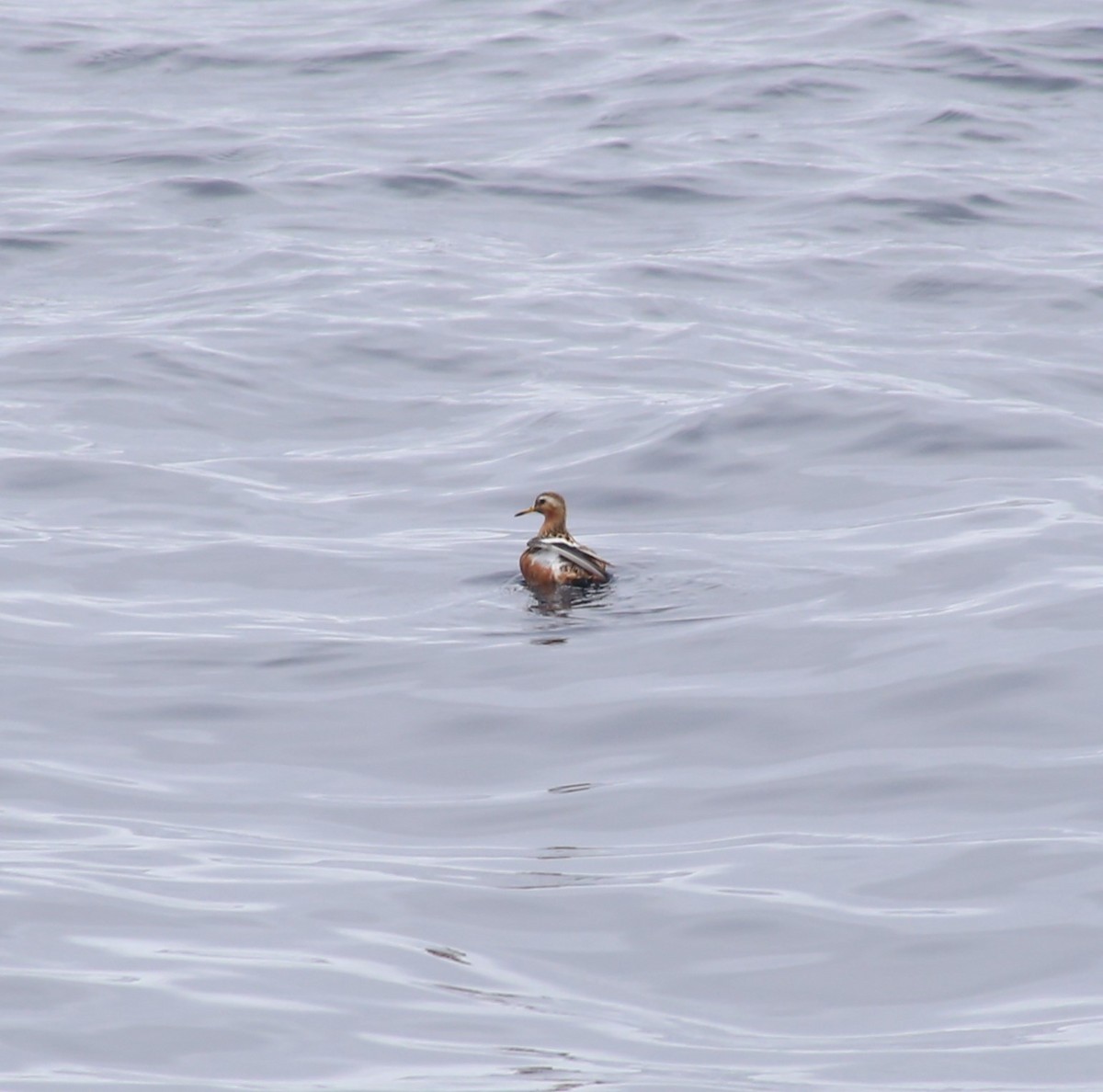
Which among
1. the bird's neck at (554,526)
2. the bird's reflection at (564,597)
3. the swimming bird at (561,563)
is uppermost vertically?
the bird's neck at (554,526)

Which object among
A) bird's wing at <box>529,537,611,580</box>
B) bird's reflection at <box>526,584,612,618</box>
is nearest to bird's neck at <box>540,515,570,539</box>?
bird's wing at <box>529,537,611,580</box>

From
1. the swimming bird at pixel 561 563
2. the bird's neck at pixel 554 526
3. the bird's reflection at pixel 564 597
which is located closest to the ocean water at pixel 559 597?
the bird's reflection at pixel 564 597

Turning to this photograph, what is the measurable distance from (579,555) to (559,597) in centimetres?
29

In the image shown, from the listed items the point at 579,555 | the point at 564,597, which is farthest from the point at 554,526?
the point at 564,597

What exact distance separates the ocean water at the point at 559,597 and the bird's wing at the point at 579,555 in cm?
24

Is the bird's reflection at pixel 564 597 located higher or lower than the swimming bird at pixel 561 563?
lower

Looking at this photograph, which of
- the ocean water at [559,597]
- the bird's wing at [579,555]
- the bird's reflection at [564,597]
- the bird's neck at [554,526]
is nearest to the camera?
the ocean water at [559,597]

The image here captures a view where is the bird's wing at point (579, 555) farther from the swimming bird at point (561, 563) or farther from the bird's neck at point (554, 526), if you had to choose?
the bird's neck at point (554, 526)

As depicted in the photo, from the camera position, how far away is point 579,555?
35.2 feet

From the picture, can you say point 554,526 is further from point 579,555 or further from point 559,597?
point 559,597

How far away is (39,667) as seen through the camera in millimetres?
9352

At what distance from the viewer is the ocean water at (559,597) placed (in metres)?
5.78

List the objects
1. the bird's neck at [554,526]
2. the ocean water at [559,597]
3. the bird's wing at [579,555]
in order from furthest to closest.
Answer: the bird's neck at [554,526]
the bird's wing at [579,555]
the ocean water at [559,597]

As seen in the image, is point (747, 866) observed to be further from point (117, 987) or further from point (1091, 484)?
point (1091, 484)
